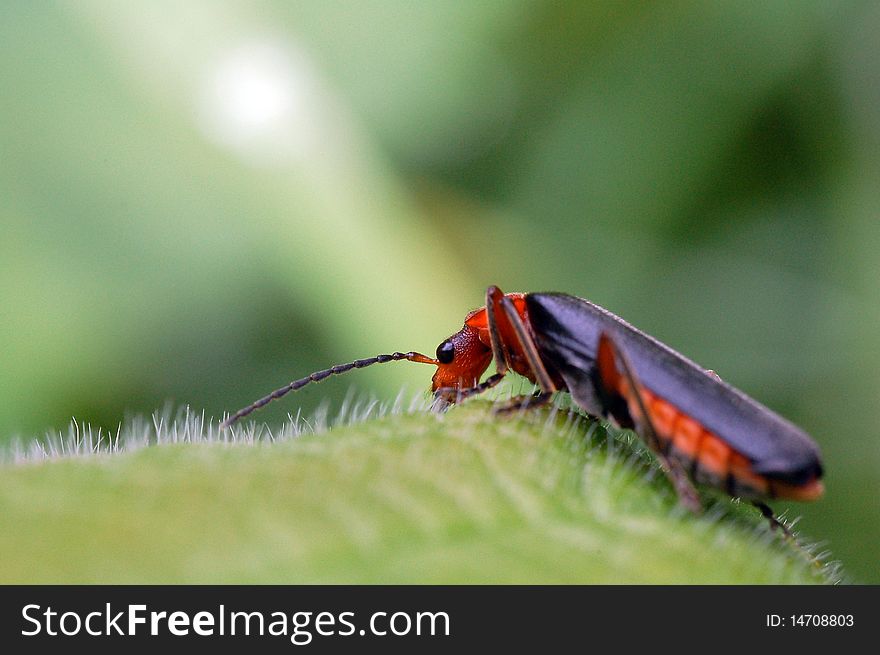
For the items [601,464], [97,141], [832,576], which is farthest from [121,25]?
[832,576]

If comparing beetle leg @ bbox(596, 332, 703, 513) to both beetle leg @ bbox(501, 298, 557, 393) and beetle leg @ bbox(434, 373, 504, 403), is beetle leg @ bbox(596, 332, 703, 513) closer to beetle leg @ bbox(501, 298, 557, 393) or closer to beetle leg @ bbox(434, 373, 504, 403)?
beetle leg @ bbox(501, 298, 557, 393)

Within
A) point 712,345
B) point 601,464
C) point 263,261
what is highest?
point 263,261

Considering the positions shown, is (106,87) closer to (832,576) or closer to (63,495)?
(63,495)

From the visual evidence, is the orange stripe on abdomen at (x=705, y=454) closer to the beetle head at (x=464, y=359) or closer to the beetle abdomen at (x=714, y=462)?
the beetle abdomen at (x=714, y=462)

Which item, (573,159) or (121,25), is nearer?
(121,25)

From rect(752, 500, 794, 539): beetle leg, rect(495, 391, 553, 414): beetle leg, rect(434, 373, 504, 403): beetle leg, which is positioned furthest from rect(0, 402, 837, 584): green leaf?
rect(434, 373, 504, 403): beetle leg

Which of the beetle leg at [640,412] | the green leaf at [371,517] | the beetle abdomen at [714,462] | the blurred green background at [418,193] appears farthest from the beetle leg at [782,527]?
the blurred green background at [418,193]

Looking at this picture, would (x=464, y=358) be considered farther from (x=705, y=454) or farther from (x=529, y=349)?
(x=705, y=454)

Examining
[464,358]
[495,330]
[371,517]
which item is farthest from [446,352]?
[371,517]
